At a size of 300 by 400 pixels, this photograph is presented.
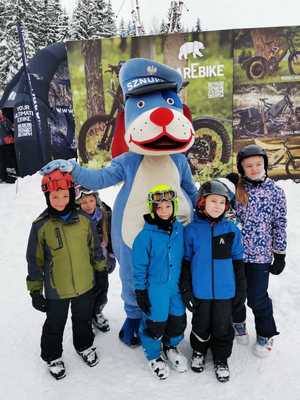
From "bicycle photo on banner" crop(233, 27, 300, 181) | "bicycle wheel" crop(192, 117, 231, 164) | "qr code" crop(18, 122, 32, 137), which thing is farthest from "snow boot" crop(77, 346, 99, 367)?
"qr code" crop(18, 122, 32, 137)

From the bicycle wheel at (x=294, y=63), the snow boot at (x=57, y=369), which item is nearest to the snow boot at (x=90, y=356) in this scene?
the snow boot at (x=57, y=369)

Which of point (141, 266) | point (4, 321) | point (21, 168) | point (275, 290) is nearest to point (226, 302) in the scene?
point (141, 266)

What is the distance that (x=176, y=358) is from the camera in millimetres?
2777

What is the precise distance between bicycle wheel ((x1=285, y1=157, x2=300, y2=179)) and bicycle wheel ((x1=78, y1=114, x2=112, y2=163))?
12.0 feet

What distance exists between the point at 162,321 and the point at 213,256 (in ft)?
1.95

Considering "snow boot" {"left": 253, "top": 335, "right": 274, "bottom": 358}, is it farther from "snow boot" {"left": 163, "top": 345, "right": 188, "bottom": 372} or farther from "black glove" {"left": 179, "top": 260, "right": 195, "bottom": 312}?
"black glove" {"left": 179, "top": 260, "right": 195, "bottom": 312}

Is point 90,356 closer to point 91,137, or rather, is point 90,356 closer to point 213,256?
point 213,256

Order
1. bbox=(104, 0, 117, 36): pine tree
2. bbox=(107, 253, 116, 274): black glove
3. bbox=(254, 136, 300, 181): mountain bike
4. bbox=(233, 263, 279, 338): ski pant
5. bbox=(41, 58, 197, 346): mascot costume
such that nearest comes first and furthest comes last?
bbox=(41, 58, 197, 346): mascot costume → bbox=(233, 263, 279, 338): ski pant → bbox=(107, 253, 116, 274): black glove → bbox=(254, 136, 300, 181): mountain bike → bbox=(104, 0, 117, 36): pine tree

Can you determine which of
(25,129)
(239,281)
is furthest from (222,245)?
(25,129)

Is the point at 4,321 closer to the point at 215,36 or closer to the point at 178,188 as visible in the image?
the point at 178,188

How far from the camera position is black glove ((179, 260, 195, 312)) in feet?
8.43

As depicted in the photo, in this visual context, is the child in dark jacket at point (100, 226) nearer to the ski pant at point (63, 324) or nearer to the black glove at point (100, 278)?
the black glove at point (100, 278)

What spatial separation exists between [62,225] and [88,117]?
5.08 m

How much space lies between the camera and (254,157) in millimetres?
2648
